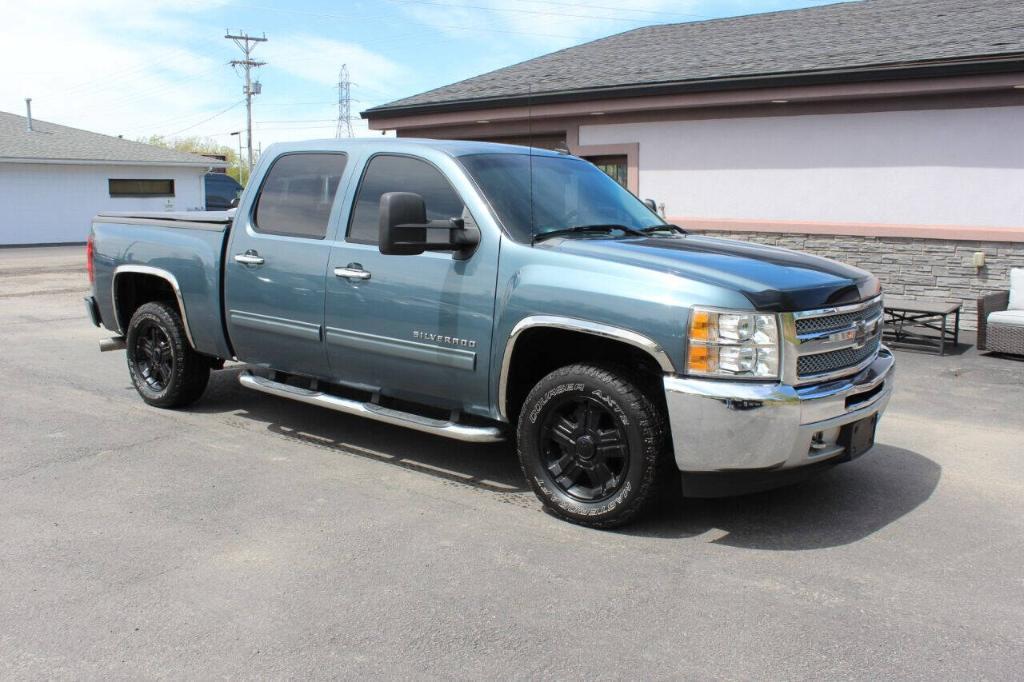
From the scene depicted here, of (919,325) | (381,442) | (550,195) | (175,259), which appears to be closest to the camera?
(550,195)

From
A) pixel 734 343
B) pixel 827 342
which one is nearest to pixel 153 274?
pixel 734 343

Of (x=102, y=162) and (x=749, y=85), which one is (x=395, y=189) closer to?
(x=749, y=85)

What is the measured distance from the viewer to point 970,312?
11.5m

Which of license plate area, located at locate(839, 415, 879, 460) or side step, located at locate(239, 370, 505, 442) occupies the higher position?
license plate area, located at locate(839, 415, 879, 460)

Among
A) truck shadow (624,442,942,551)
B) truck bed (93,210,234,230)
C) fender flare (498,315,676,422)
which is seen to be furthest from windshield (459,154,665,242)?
truck bed (93,210,234,230)

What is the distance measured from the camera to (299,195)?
19.8 feet

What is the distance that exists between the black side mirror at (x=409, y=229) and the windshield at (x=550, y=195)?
264 mm

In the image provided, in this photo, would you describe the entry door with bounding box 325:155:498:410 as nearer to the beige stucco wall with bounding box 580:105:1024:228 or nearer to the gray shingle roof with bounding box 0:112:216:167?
the beige stucco wall with bounding box 580:105:1024:228

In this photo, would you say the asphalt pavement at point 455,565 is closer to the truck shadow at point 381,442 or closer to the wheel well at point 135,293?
the truck shadow at point 381,442

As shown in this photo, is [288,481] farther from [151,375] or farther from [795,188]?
[795,188]

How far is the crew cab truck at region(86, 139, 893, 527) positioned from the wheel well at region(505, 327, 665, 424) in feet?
0.04

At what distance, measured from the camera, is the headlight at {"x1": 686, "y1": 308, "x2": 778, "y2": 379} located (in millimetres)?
4199

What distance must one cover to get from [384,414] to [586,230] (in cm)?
163

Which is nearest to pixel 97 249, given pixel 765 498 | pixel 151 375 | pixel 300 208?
pixel 151 375
